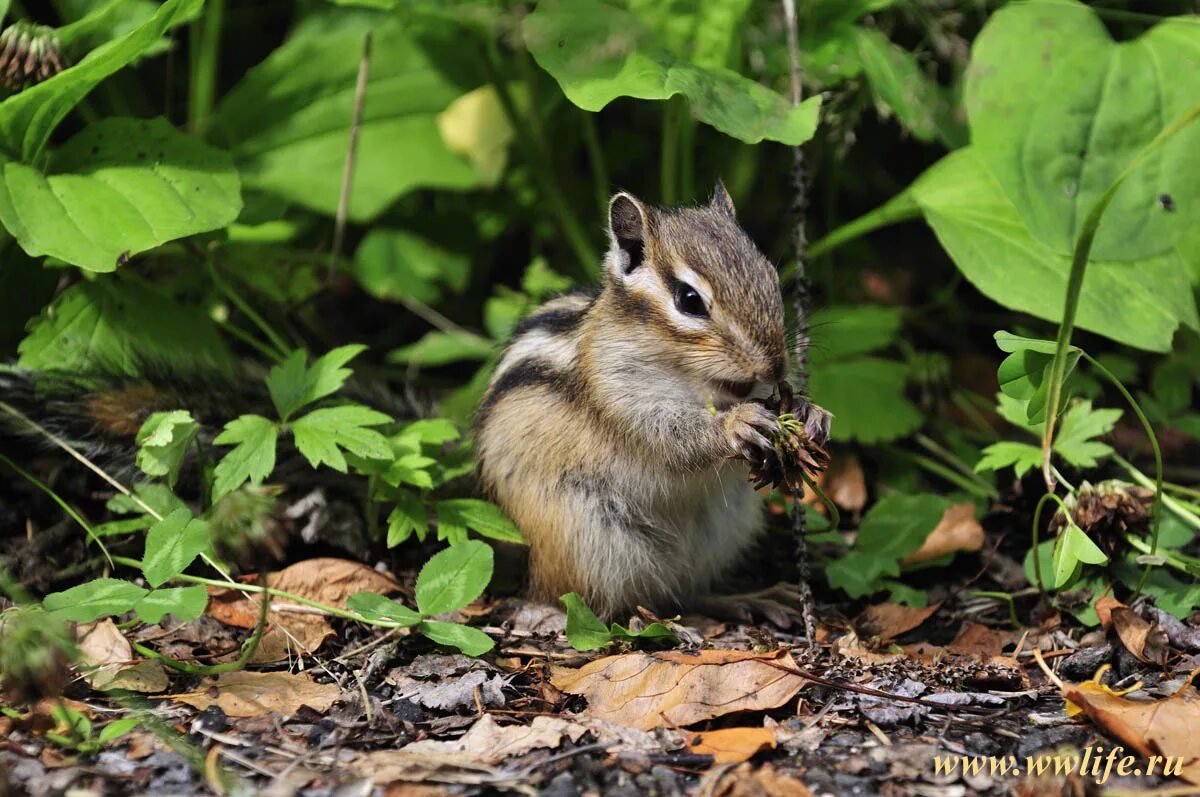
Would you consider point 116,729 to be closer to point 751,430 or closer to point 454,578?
point 454,578

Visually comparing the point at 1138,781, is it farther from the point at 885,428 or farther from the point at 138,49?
the point at 138,49

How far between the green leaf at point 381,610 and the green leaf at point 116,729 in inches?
23.1

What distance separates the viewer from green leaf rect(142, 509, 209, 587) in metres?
2.74

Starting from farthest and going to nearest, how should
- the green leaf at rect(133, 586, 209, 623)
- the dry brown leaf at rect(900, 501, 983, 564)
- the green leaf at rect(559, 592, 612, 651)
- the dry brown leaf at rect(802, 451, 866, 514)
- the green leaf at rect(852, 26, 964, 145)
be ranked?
the dry brown leaf at rect(802, 451, 866, 514), the green leaf at rect(852, 26, 964, 145), the dry brown leaf at rect(900, 501, 983, 564), the green leaf at rect(559, 592, 612, 651), the green leaf at rect(133, 586, 209, 623)

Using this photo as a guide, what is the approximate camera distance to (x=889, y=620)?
134 inches

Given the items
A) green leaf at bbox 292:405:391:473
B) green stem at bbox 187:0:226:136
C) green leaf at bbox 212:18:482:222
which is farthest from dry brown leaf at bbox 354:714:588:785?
green stem at bbox 187:0:226:136

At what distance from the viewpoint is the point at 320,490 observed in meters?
3.61

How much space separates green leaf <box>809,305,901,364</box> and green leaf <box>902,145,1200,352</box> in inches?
20.8

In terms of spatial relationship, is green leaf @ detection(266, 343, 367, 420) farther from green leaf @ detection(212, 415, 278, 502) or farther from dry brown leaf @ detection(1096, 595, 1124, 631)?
dry brown leaf @ detection(1096, 595, 1124, 631)

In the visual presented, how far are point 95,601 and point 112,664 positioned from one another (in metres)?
0.18

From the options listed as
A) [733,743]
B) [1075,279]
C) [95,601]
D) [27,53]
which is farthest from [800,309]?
[27,53]

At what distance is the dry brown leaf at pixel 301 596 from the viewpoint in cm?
301

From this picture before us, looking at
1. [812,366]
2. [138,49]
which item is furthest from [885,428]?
[138,49]

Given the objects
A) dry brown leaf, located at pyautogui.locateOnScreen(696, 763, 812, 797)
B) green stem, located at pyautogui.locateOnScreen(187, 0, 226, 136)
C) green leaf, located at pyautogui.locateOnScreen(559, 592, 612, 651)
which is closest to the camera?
dry brown leaf, located at pyautogui.locateOnScreen(696, 763, 812, 797)
